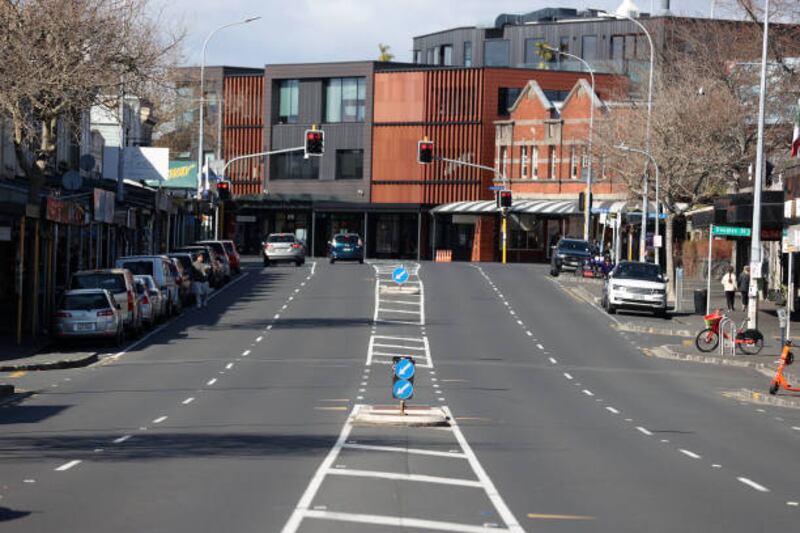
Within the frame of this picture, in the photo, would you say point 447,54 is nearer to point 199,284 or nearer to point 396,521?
point 199,284

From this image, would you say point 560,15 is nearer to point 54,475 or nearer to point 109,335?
point 109,335

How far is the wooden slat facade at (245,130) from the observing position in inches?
4801

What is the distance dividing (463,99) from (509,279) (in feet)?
147

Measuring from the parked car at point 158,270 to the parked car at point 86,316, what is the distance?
27.3 feet

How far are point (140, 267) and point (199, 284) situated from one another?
17.0ft

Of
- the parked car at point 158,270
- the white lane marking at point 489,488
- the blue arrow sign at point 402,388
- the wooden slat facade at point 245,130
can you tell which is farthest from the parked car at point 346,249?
the white lane marking at point 489,488

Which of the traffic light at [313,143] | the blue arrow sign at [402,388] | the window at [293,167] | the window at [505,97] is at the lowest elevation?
the blue arrow sign at [402,388]

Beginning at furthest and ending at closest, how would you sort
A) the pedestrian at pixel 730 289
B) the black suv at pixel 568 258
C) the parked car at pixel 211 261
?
the black suv at pixel 568 258 → the parked car at pixel 211 261 → the pedestrian at pixel 730 289

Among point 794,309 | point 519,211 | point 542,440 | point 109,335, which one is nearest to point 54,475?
point 542,440

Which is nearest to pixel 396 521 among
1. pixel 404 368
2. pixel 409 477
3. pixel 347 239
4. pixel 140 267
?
pixel 409 477

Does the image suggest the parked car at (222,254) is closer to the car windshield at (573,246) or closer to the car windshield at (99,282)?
the car windshield at (573,246)

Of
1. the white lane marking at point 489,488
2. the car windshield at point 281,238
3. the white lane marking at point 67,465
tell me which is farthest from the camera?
the car windshield at point 281,238

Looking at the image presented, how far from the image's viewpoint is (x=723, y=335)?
137 ft

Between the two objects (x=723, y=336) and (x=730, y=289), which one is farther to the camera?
(x=730, y=289)
